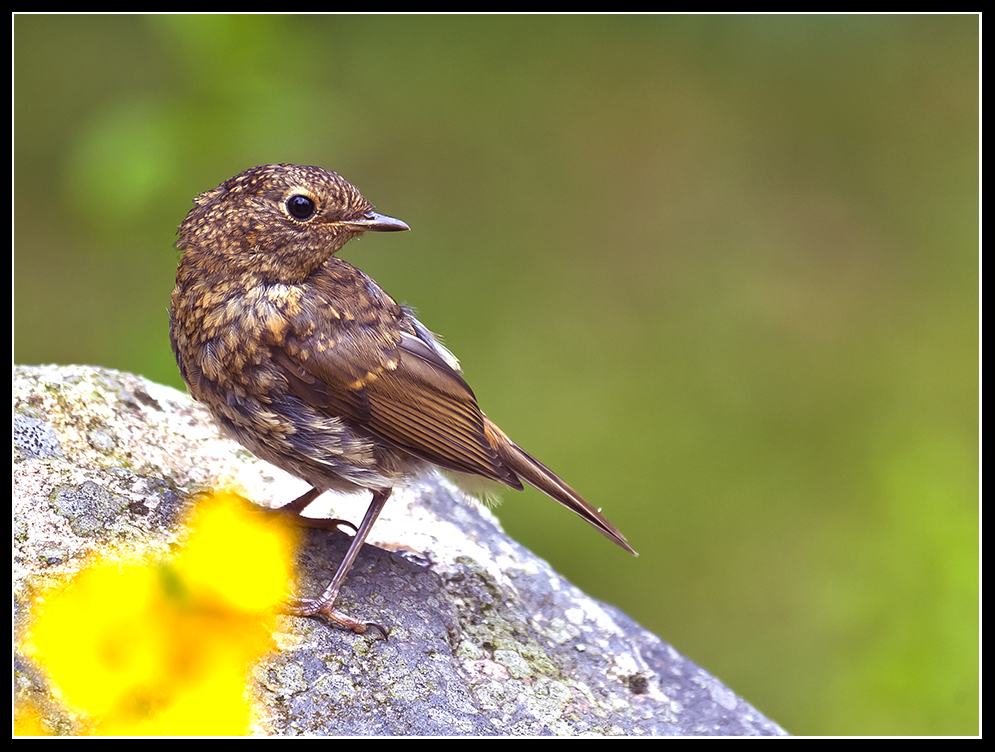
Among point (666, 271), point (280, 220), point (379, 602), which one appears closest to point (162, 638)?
point (379, 602)

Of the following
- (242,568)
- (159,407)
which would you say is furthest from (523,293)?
(242,568)

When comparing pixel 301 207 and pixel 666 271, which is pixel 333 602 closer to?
pixel 301 207

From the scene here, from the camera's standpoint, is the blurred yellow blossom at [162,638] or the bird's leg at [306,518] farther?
the bird's leg at [306,518]

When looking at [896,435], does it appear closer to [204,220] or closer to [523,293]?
[523,293]

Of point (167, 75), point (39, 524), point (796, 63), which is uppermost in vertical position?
point (796, 63)

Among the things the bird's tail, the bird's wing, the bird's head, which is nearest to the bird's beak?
the bird's head

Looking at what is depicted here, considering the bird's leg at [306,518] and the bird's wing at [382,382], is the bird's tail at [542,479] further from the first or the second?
the bird's leg at [306,518]

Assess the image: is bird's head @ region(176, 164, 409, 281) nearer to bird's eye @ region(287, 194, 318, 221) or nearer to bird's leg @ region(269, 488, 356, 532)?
bird's eye @ region(287, 194, 318, 221)

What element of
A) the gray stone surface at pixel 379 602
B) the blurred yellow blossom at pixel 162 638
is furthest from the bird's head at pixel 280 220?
the blurred yellow blossom at pixel 162 638
